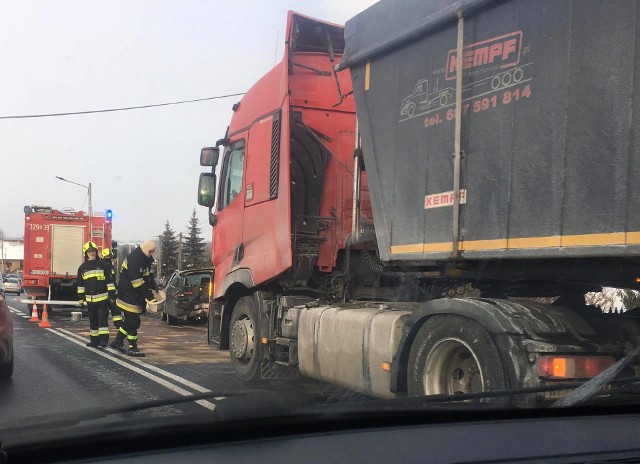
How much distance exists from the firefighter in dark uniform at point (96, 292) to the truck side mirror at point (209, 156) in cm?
432

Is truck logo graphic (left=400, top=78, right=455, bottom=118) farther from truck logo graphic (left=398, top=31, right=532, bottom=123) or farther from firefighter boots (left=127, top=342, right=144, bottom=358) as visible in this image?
firefighter boots (left=127, top=342, right=144, bottom=358)

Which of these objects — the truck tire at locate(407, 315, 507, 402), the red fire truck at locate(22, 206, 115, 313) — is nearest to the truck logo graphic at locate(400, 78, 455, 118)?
the truck tire at locate(407, 315, 507, 402)

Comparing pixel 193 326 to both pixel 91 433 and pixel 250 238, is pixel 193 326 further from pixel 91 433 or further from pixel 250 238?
pixel 91 433

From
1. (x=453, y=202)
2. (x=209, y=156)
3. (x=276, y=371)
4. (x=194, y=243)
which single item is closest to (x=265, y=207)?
(x=209, y=156)

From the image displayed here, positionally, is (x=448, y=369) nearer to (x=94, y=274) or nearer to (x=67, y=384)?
(x=67, y=384)

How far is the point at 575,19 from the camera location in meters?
3.54

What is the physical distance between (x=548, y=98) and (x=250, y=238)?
14.1ft

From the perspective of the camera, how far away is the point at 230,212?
7945mm

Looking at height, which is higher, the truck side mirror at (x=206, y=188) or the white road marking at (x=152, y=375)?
the truck side mirror at (x=206, y=188)

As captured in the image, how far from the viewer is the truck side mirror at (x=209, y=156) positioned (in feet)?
26.2

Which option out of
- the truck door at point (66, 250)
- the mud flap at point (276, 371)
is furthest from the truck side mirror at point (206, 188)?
the truck door at point (66, 250)

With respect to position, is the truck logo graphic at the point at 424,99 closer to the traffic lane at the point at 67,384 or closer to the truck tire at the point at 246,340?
the traffic lane at the point at 67,384

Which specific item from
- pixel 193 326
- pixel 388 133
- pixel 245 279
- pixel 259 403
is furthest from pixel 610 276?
pixel 193 326

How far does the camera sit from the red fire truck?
1997 centimetres
